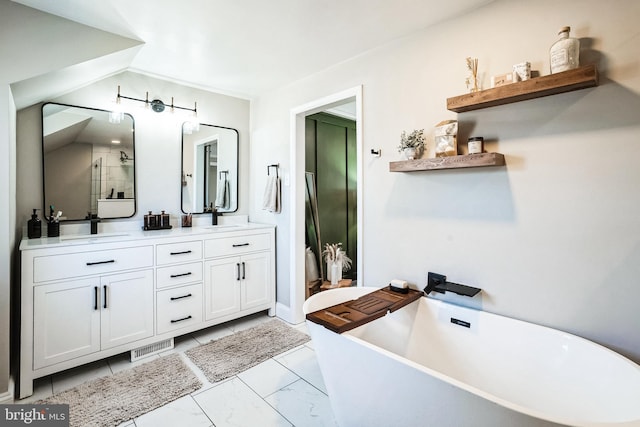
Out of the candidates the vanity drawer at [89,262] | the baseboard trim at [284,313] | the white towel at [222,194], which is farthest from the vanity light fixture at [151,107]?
the baseboard trim at [284,313]

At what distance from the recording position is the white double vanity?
2.02 m

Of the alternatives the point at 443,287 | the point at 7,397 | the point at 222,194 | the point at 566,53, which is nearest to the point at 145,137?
the point at 222,194

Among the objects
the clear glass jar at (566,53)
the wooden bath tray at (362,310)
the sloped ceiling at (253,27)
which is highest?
the sloped ceiling at (253,27)

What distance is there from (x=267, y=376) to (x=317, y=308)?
74cm

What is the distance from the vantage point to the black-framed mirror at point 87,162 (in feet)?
8.07

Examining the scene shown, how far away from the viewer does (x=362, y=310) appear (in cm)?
183

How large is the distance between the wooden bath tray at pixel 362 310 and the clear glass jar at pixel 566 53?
4.94ft

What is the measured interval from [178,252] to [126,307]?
56 centimetres

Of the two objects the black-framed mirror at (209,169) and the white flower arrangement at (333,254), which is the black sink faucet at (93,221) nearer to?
the black-framed mirror at (209,169)

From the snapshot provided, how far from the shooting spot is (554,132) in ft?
5.27

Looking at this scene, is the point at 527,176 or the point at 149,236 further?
the point at 149,236

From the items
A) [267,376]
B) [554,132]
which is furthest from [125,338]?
[554,132]

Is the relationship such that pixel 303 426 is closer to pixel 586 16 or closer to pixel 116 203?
pixel 116 203

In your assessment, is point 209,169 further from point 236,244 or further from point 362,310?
point 362,310
